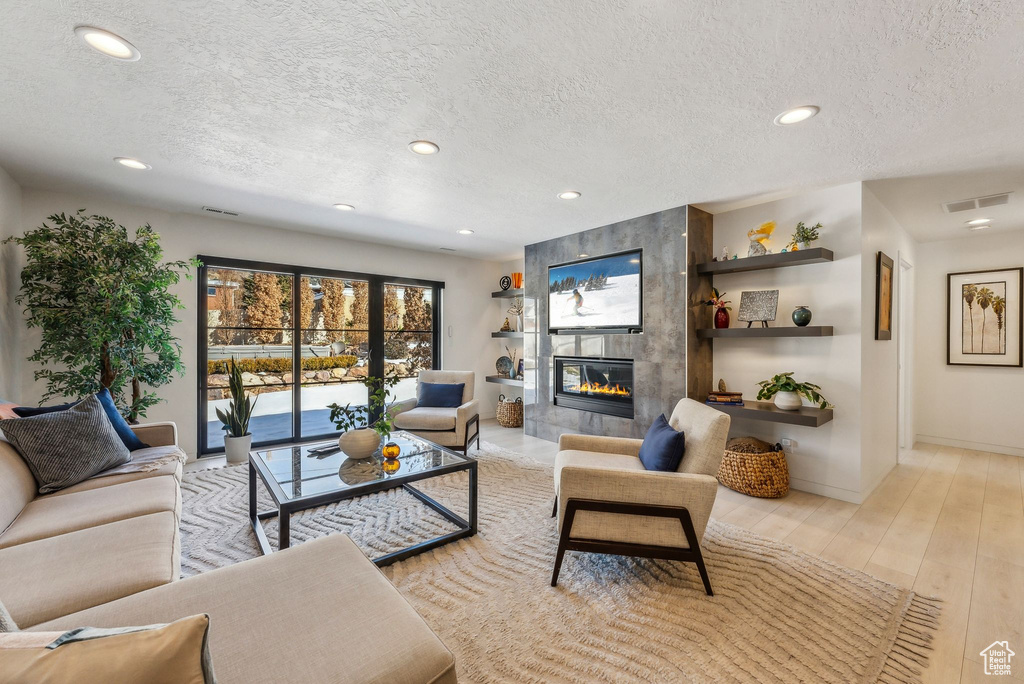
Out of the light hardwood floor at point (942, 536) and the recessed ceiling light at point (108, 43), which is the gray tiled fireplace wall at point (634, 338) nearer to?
the light hardwood floor at point (942, 536)

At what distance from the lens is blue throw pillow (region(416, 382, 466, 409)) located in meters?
4.48

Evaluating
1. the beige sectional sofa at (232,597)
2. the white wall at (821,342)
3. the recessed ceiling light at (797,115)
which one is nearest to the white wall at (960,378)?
the white wall at (821,342)

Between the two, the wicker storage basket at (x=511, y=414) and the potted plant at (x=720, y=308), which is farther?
the wicker storage basket at (x=511, y=414)

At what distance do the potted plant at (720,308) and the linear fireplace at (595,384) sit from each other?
0.87 m

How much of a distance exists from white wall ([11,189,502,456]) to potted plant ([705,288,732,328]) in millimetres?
3323

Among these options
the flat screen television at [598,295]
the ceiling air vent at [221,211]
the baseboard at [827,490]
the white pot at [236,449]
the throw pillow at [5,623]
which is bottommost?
the baseboard at [827,490]

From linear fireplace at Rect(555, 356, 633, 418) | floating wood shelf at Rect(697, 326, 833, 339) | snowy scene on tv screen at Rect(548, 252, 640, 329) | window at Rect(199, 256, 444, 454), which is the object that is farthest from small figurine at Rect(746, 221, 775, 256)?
window at Rect(199, 256, 444, 454)

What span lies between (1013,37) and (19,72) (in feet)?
13.2

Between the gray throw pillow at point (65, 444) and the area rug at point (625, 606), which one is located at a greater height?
the gray throw pillow at point (65, 444)

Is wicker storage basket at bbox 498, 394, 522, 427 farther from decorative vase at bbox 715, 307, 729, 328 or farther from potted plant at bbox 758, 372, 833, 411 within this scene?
potted plant at bbox 758, 372, 833, 411

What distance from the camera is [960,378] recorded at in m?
4.58

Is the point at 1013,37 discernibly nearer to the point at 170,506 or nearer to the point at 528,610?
the point at 528,610

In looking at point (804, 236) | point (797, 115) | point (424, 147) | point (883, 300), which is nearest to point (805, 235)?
point (804, 236)

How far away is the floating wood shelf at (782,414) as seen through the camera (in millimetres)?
2992
